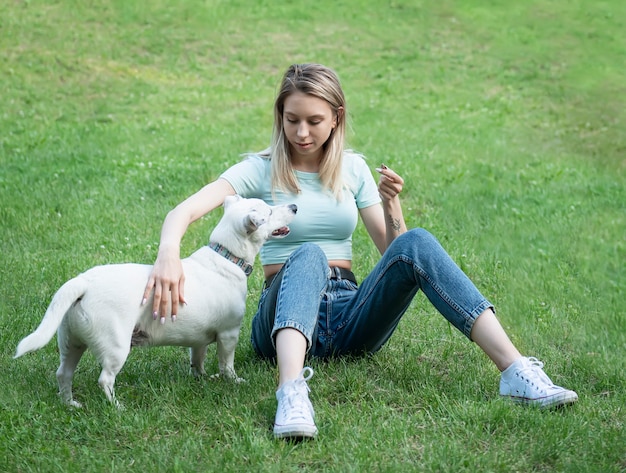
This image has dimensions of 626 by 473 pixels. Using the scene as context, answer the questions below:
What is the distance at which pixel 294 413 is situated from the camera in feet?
12.0

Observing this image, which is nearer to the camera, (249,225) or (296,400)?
(296,400)

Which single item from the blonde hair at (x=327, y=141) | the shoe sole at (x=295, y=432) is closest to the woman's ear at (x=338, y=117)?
the blonde hair at (x=327, y=141)

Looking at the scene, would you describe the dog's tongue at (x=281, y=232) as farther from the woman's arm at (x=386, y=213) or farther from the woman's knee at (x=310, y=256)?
the woman's arm at (x=386, y=213)

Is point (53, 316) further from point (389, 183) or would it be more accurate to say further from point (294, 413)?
point (389, 183)

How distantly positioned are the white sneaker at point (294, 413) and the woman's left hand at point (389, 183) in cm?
115

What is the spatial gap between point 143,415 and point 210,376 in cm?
57

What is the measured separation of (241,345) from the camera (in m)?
4.96

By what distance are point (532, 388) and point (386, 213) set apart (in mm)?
1200

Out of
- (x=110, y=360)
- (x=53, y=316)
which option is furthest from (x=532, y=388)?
(x=53, y=316)

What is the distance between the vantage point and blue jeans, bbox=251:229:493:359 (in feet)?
13.0

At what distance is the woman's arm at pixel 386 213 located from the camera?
438cm

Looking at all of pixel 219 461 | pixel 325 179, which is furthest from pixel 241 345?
pixel 219 461

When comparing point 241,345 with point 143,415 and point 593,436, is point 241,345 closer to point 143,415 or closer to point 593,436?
point 143,415

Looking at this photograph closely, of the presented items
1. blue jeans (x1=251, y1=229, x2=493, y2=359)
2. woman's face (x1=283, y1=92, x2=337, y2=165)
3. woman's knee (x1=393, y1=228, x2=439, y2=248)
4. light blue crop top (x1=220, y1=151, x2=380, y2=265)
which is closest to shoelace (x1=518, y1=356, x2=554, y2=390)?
blue jeans (x1=251, y1=229, x2=493, y2=359)
